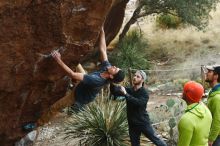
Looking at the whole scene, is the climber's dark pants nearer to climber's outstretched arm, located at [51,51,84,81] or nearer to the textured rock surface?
climber's outstretched arm, located at [51,51,84,81]

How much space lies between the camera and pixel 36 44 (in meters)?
7.09

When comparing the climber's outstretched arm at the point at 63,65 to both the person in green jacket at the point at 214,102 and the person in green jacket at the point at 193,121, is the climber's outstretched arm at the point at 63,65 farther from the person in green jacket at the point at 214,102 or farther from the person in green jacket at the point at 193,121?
the person in green jacket at the point at 193,121

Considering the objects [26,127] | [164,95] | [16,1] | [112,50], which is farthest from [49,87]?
[112,50]

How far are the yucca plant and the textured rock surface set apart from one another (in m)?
1.08

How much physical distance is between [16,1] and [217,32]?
16.0 m

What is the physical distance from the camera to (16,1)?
6527 mm

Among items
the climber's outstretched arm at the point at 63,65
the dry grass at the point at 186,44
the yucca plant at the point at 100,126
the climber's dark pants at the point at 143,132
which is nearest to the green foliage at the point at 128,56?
the dry grass at the point at 186,44

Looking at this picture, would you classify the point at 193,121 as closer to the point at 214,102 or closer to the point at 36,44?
the point at 214,102

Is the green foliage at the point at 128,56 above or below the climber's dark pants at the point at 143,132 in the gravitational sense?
above

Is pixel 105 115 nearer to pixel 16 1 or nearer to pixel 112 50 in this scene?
pixel 16 1

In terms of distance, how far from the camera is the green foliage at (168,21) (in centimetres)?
2234

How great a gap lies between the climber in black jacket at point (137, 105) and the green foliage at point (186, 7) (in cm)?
1157

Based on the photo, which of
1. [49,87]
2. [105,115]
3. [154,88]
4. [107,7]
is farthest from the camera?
[154,88]

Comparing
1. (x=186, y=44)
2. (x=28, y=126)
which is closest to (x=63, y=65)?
(x=28, y=126)
